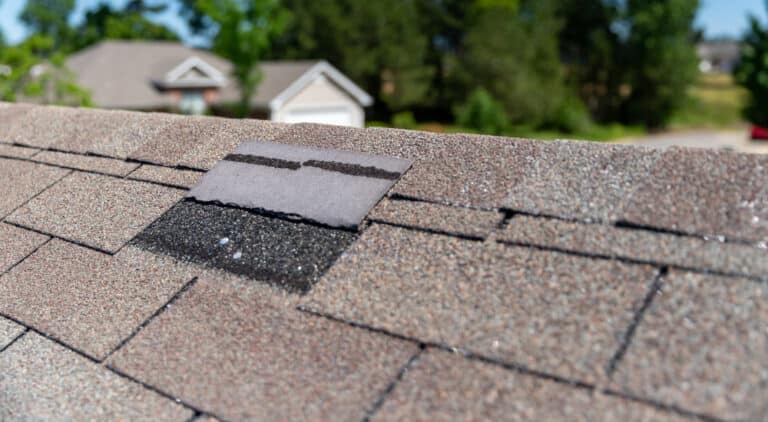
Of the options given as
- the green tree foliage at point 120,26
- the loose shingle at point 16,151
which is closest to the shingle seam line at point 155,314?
the loose shingle at point 16,151

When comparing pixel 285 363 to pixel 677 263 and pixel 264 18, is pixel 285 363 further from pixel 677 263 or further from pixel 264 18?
pixel 264 18

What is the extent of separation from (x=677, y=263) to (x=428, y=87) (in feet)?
121

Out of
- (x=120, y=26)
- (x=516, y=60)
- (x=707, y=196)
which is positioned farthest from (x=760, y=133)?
(x=120, y=26)

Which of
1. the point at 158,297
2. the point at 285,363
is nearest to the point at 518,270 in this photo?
the point at 285,363

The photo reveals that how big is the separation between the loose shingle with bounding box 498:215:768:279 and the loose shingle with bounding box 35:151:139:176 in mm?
1586

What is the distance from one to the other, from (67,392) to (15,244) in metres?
0.92

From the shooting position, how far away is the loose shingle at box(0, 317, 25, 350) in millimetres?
1662

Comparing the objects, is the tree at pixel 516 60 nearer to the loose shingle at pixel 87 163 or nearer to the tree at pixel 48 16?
the loose shingle at pixel 87 163

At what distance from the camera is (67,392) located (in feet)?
4.67

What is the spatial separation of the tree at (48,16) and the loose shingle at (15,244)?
60764 mm

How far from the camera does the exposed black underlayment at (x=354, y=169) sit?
1.86 metres

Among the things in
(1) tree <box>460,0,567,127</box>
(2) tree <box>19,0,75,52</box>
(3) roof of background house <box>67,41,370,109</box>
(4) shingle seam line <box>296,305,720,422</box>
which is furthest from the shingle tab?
(2) tree <box>19,0,75,52</box>

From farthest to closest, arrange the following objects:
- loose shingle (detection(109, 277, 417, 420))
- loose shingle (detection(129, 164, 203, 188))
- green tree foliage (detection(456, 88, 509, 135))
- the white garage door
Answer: green tree foliage (detection(456, 88, 509, 135)), the white garage door, loose shingle (detection(129, 164, 203, 188)), loose shingle (detection(109, 277, 417, 420))

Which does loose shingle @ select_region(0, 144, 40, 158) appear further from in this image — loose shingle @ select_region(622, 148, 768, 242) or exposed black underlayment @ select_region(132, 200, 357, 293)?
loose shingle @ select_region(622, 148, 768, 242)
